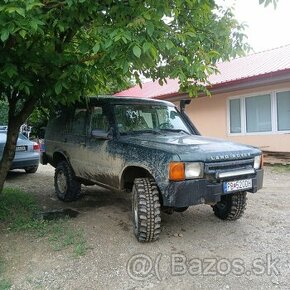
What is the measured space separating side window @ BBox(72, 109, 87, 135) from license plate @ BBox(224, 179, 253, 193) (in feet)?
9.06

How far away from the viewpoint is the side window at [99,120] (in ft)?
18.2

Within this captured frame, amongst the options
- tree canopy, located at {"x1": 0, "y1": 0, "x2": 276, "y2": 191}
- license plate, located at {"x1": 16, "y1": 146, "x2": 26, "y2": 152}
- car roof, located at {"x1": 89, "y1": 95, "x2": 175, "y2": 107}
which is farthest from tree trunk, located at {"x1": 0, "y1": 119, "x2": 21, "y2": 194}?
license plate, located at {"x1": 16, "y1": 146, "x2": 26, "y2": 152}

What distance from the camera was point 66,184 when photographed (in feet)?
21.1

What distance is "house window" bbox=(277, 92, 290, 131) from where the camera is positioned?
36.2 ft

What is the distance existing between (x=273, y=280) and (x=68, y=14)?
3.53 metres

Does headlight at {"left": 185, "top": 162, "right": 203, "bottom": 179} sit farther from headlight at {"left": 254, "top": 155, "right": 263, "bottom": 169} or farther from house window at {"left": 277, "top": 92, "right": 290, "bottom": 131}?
house window at {"left": 277, "top": 92, "right": 290, "bottom": 131}

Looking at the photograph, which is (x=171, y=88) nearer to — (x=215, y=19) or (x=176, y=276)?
(x=215, y=19)

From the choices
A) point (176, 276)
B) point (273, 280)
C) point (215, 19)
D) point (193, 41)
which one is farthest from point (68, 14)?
point (273, 280)

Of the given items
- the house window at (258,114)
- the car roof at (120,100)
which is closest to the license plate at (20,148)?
the car roof at (120,100)

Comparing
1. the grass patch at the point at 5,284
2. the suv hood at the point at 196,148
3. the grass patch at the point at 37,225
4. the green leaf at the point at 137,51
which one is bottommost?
the grass patch at the point at 5,284

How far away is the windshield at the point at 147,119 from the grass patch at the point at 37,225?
161 cm

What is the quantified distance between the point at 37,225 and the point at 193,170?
249cm

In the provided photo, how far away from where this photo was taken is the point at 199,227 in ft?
16.7

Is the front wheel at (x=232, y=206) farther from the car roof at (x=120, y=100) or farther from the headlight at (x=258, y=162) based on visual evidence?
the car roof at (x=120, y=100)
